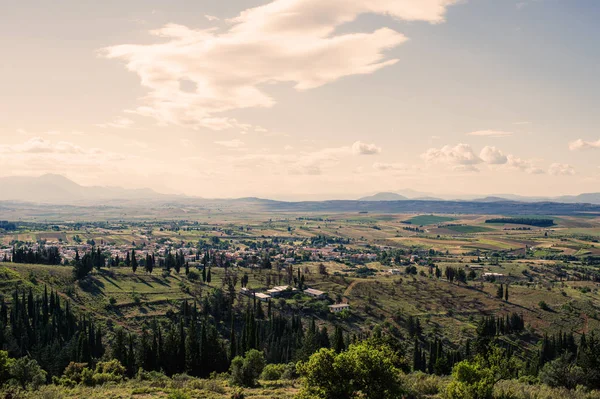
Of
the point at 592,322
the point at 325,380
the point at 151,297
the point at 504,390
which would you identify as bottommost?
the point at 592,322

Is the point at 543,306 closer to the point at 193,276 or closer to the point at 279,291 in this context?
the point at 279,291

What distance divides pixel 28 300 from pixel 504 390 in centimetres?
9999

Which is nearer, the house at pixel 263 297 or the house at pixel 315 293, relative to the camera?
the house at pixel 263 297

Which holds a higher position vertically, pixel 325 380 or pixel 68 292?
pixel 325 380

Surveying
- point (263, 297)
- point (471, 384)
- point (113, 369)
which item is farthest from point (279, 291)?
point (471, 384)

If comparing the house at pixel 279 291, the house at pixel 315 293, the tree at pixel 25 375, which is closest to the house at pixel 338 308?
the house at pixel 315 293

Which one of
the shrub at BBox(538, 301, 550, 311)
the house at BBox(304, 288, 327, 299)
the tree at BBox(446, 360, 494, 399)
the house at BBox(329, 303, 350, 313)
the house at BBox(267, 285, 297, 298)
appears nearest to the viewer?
the tree at BBox(446, 360, 494, 399)

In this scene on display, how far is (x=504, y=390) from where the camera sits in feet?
144

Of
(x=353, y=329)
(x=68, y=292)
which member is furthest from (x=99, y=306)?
(x=353, y=329)

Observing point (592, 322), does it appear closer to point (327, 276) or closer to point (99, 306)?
point (327, 276)

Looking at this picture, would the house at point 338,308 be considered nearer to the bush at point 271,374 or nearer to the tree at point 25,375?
the bush at point 271,374

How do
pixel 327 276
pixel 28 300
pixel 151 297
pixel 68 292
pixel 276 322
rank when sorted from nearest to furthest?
pixel 28 300 < pixel 276 322 < pixel 68 292 < pixel 151 297 < pixel 327 276

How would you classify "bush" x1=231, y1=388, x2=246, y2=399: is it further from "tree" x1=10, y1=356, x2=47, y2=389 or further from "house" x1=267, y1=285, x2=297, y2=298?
"house" x1=267, y1=285, x2=297, y2=298

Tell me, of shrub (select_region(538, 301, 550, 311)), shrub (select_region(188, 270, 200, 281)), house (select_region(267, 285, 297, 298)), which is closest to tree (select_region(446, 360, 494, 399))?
house (select_region(267, 285, 297, 298))
